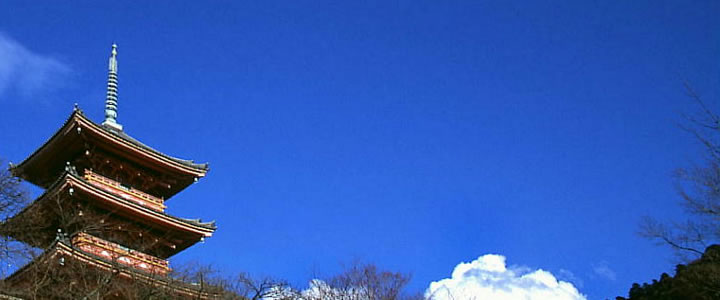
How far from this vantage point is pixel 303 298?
78.1ft

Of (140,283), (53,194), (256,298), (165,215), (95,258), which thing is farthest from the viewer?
(165,215)

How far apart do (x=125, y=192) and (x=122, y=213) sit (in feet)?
3.87

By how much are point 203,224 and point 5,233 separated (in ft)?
30.6

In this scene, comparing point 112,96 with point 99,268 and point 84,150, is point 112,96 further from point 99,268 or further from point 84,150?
point 99,268

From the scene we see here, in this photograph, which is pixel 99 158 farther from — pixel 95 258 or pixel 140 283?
pixel 140 283

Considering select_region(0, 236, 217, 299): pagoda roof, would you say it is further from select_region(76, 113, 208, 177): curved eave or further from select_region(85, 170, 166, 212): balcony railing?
select_region(76, 113, 208, 177): curved eave

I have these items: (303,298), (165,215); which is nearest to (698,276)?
(303,298)

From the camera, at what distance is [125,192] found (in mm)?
27000

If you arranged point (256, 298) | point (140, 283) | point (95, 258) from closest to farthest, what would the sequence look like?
point (256, 298)
point (140, 283)
point (95, 258)

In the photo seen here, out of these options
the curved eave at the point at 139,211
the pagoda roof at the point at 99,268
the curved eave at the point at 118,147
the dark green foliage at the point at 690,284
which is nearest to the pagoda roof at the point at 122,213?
the curved eave at the point at 139,211

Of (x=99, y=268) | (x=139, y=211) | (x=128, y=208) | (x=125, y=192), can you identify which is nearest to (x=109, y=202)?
(x=128, y=208)

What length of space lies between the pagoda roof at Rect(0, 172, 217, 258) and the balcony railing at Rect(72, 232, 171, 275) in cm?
99

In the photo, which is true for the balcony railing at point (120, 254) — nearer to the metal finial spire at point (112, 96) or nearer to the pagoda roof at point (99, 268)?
the pagoda roof at point (99, 268)

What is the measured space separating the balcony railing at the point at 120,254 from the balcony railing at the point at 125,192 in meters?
1.61
